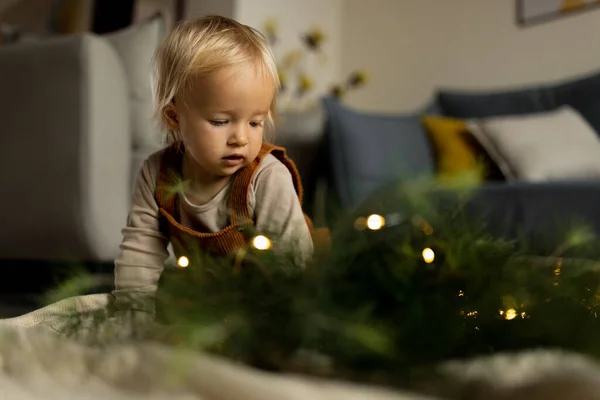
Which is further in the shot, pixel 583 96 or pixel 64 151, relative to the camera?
pixel 583 96

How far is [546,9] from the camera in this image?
262 cm

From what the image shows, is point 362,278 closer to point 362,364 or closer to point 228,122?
point 362,364

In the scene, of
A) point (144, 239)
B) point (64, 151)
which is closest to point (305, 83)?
point (64, 151)

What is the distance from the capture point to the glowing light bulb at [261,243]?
1.44 ft

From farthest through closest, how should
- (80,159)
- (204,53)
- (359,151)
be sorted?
(359,151) < (80,159) < (204,53)

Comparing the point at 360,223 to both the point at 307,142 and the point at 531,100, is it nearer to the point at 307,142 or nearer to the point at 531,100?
the point at 307,142

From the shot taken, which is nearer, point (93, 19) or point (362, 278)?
point (362, 278)

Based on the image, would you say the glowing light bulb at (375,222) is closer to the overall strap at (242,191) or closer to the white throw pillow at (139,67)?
the overall strap at (242,191)

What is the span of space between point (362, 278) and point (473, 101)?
2.25m

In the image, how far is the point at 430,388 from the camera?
0.34 m

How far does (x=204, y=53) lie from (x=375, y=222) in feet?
1.10

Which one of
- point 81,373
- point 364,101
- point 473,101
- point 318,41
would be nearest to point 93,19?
point 318,41

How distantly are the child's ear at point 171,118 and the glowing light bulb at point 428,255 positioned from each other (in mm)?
432

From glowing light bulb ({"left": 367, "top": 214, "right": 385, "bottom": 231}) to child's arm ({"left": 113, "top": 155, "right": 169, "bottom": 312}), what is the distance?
16.6 inches
